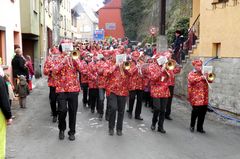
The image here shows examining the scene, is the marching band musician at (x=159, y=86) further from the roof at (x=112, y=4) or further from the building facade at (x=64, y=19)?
the roof at (x=112, y=4)

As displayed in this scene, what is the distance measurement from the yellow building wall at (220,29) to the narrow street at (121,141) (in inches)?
92.3

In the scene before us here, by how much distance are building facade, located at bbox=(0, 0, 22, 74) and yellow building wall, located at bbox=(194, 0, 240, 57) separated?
7.38 meters

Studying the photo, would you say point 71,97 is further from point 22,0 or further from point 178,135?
point 22,0

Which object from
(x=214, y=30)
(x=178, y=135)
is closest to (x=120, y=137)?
(x=178, y=135)

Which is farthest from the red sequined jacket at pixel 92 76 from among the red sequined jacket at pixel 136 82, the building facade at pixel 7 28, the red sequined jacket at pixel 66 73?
the building facade at pixel 7 28

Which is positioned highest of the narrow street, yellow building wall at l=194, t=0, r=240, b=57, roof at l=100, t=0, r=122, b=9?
roof at l=100, t=0, r=122, b=9

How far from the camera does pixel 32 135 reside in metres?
8.28

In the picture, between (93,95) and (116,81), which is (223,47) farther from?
(116,81)

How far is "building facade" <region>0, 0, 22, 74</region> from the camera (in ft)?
46.4

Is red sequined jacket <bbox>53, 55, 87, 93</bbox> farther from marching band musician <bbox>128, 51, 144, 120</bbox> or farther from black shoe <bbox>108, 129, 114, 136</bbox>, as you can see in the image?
marching band musician <bbox>128, 51, 144, 120</bbox>

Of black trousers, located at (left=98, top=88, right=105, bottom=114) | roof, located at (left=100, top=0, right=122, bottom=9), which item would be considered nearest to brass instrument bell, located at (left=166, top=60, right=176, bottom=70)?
black trousers, located at (left=98, top=88, right=105, bottom=114)

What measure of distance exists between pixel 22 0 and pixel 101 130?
10.9 meters

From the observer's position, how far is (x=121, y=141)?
7719 millimetres

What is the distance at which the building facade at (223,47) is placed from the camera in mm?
10891
